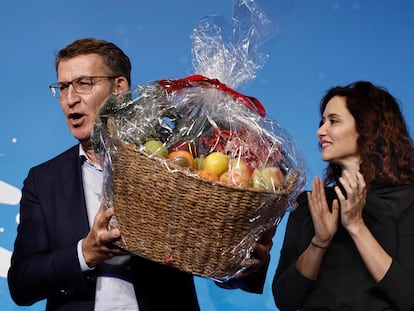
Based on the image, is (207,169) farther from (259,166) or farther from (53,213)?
(53,213)

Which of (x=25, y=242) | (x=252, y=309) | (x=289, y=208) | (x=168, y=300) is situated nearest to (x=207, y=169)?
(x=289, y=208)

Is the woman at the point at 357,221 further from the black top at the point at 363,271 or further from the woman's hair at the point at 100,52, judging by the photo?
the woman's hair at the point at 100,52

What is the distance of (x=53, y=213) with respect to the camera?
1.28m

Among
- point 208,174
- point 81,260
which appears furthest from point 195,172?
point 81,260

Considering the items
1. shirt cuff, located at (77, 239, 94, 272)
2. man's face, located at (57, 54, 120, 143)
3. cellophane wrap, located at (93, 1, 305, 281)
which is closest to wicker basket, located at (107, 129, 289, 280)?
cellophane wrap, located at (93, 1, 305, 281)

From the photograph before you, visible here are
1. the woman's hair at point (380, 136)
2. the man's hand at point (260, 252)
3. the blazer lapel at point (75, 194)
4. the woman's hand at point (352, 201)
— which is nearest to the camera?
the man's hand at point (260, 252)

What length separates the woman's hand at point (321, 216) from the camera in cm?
149

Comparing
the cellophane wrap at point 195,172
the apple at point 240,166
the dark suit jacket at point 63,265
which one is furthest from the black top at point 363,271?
the apple at point 240,166

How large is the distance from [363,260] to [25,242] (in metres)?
0.80

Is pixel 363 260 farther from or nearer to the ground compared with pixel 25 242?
nearer to the ground

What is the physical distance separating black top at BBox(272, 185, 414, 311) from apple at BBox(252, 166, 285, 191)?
56 cm

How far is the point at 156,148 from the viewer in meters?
0.97

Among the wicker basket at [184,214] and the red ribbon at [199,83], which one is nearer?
the wicker basket at [184,214]

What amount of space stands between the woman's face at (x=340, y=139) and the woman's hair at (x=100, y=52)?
587mm
